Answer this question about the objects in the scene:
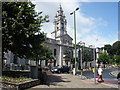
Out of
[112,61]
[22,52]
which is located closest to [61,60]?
[112,61]

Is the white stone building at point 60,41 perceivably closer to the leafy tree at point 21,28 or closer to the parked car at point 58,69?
the parked car at point 58,69

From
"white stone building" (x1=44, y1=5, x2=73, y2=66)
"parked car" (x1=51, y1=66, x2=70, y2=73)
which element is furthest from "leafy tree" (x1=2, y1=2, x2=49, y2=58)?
"white stone building" (x1=44, y1=5, x2=73, y2=66)

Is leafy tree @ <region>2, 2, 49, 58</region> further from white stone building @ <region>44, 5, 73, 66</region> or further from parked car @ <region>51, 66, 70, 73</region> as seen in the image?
white stone building @ <region>44, 5, 73, 66</region>

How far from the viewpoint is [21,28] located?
11195mm

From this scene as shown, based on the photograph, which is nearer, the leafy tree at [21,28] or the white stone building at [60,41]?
the leafy tree at [21,28]

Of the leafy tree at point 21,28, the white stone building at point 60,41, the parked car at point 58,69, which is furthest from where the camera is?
the white stone building at point 60,41

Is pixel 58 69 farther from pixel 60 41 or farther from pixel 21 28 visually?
pixel 60 41

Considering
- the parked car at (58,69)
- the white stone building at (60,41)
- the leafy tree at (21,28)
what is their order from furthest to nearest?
the white stone building at (60,41)
the parked car at (58,69)
the leafy tree at (21,28)

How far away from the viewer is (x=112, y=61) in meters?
88.2

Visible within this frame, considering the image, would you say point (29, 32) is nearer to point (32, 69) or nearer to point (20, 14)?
point (20, 14)

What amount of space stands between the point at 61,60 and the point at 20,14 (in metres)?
48.9

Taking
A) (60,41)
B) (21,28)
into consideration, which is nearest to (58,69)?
(21,28)

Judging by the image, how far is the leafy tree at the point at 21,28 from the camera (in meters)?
10.9

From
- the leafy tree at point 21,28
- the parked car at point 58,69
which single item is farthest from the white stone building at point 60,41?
the leafy tree at point 21,28
